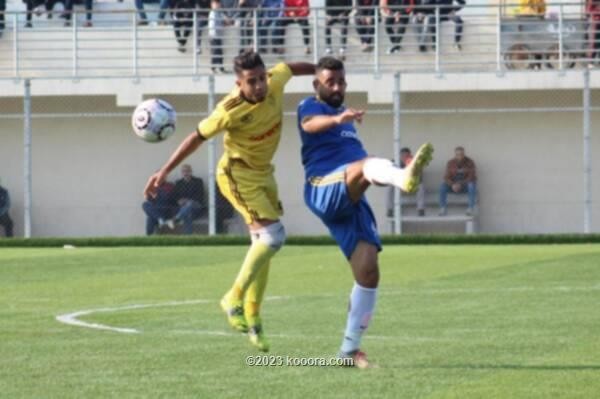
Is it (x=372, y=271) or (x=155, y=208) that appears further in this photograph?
(x=155, y=208)

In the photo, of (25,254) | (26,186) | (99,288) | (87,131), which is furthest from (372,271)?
(87,131)

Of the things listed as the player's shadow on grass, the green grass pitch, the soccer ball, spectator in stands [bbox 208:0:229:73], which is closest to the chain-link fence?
spectator in stands [bbox 208:0:229:73]

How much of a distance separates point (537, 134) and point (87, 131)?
29.8 ft

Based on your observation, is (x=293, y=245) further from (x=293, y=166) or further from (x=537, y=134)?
(x=537, y=134)

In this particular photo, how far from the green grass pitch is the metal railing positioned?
10.3 meters

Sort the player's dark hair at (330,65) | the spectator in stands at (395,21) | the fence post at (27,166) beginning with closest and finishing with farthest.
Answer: the player's dark hair at (330,65) < the fence post at (27,166) < the spectator in stands at (395,21)

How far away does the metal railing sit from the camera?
1214 inches

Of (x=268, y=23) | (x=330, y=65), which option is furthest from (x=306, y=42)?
(x=330, y=65)

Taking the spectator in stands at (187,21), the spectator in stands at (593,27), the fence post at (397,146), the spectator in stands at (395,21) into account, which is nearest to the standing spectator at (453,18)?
the spectator in stands at (395,21)

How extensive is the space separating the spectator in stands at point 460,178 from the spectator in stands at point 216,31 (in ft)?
16.8

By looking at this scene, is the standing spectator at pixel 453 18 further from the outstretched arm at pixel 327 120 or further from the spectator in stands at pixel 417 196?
the outstretched arm at pixel 327 120

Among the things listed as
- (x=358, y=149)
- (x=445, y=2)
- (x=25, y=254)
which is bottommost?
(x=25, y=254)

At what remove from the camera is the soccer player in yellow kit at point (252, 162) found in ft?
34.2

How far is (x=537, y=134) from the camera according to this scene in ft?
100
